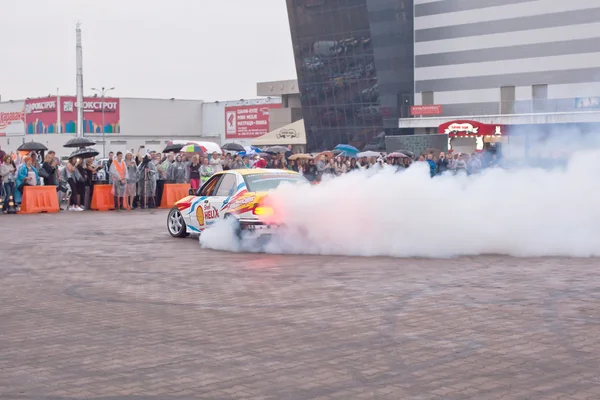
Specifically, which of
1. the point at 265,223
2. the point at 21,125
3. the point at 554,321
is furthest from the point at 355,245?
the point at 21,125

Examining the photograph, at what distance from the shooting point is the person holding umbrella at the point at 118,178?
87.9 feet

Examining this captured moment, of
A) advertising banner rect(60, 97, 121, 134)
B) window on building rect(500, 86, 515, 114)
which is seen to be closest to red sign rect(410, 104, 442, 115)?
window on building rect(500, 86, 515, 114)

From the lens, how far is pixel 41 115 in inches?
4114

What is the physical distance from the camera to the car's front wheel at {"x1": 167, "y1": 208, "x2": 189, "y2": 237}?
17312 mm

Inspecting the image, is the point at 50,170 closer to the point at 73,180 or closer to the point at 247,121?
the point at 73,180

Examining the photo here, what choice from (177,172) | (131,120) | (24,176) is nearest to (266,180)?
(24,176)

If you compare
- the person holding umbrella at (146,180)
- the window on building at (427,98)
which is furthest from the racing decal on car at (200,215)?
the window on building at (427,98)

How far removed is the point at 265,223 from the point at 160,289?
4.08 meters

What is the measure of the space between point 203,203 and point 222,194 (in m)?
0.68

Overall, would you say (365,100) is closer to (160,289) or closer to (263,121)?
(263,121)

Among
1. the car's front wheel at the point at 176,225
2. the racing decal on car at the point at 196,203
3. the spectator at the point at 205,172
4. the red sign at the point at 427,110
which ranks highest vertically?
the red sign at the point at 427,110

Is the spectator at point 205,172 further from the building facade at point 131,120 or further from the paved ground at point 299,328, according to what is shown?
the building facade at point 131,120

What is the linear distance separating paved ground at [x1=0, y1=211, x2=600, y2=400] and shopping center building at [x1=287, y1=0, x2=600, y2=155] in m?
50.6

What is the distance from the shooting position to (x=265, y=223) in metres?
14.4
